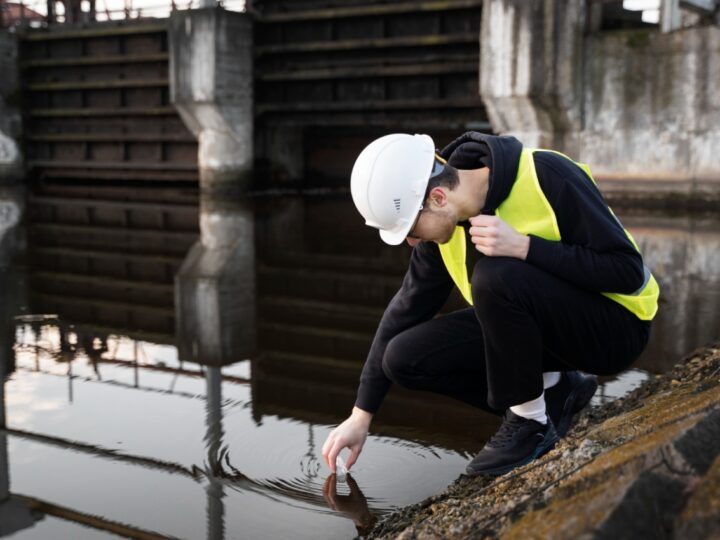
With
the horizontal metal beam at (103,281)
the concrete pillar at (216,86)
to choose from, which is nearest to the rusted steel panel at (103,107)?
the concrete pillar at (216,86)

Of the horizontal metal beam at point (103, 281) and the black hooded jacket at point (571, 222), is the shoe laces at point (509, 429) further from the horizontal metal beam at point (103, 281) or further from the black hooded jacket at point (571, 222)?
the horizontal metal beam at point (103, 281)

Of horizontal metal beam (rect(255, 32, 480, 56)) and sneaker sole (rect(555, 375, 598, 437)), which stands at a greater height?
horizontal metal beam (rect(255, 32, 480, 56))

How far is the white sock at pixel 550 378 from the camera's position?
2.34 meters

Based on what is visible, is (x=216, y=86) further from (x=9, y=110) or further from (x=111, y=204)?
(x=9, y=110)

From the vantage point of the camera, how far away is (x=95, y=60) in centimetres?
1455

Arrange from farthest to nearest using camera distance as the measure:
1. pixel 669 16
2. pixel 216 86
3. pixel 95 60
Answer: pixel 95 60 → pixel 216 86 → pixel 669 16

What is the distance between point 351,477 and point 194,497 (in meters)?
0.40

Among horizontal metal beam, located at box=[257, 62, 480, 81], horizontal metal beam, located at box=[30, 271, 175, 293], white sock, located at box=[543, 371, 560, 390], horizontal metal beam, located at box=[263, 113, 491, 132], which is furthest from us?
horizontal metal beam, located at box=[263, 113, 491, 132]

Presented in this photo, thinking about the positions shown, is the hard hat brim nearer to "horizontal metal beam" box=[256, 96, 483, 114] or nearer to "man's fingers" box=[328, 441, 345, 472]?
"man's fingers" box=[328, 441, 345, 472]

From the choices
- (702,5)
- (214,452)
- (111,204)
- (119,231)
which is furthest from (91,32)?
(214,452)

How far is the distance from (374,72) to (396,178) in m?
9.89

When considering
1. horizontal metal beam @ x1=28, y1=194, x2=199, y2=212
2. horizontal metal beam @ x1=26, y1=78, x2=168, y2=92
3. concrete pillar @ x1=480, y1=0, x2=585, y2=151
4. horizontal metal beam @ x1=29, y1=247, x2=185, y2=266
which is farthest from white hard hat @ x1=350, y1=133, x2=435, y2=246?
horizontal metal beam @ x1=26, y1=78, x2=168, y2=92

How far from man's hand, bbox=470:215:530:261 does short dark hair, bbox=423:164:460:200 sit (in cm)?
9

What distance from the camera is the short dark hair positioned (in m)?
1.99
